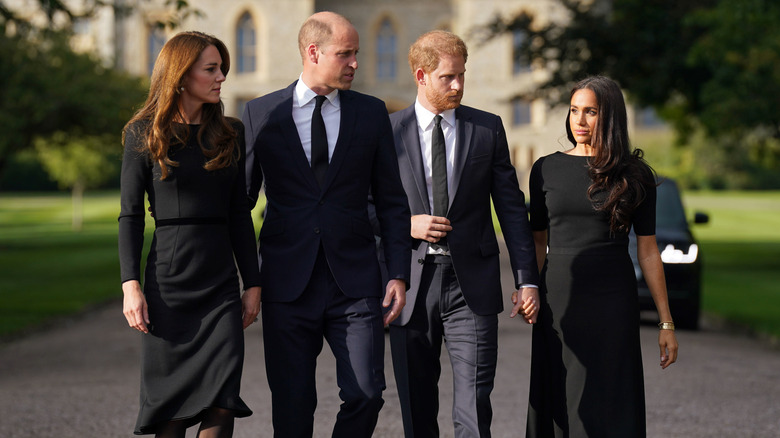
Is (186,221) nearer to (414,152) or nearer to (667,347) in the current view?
(414,152)

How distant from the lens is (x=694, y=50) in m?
20.6

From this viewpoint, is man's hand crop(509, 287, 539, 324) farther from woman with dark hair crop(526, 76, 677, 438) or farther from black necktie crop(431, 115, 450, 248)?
black necktie crop(431, 115, 450, 248)

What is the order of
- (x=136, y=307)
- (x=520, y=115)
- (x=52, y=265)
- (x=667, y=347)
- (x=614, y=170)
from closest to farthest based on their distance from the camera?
(x=136, y=307)
(x=614, y=170)
(x=667, y=347)
(x=52, y=265)
(x=520, y=115)

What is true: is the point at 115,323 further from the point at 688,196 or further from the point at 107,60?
the point at 688,196

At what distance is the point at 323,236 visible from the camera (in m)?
4.82

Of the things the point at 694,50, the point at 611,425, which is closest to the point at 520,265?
the point at 611,425

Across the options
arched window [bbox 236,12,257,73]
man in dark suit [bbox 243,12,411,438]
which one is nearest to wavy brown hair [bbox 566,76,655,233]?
man in dark suit [bbox 243,12,411,438]

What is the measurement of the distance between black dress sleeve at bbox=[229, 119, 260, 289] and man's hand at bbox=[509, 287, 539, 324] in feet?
3.90

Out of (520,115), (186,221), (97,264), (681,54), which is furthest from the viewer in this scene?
(520,115)

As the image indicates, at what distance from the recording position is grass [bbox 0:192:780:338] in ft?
51.3

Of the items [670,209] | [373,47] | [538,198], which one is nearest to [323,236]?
[538,198]

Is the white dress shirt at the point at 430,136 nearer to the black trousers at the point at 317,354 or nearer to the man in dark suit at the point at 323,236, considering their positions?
the man in dark suit at the point at 323,236

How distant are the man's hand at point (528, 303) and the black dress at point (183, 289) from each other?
51.1 inches

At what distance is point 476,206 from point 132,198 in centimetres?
164
